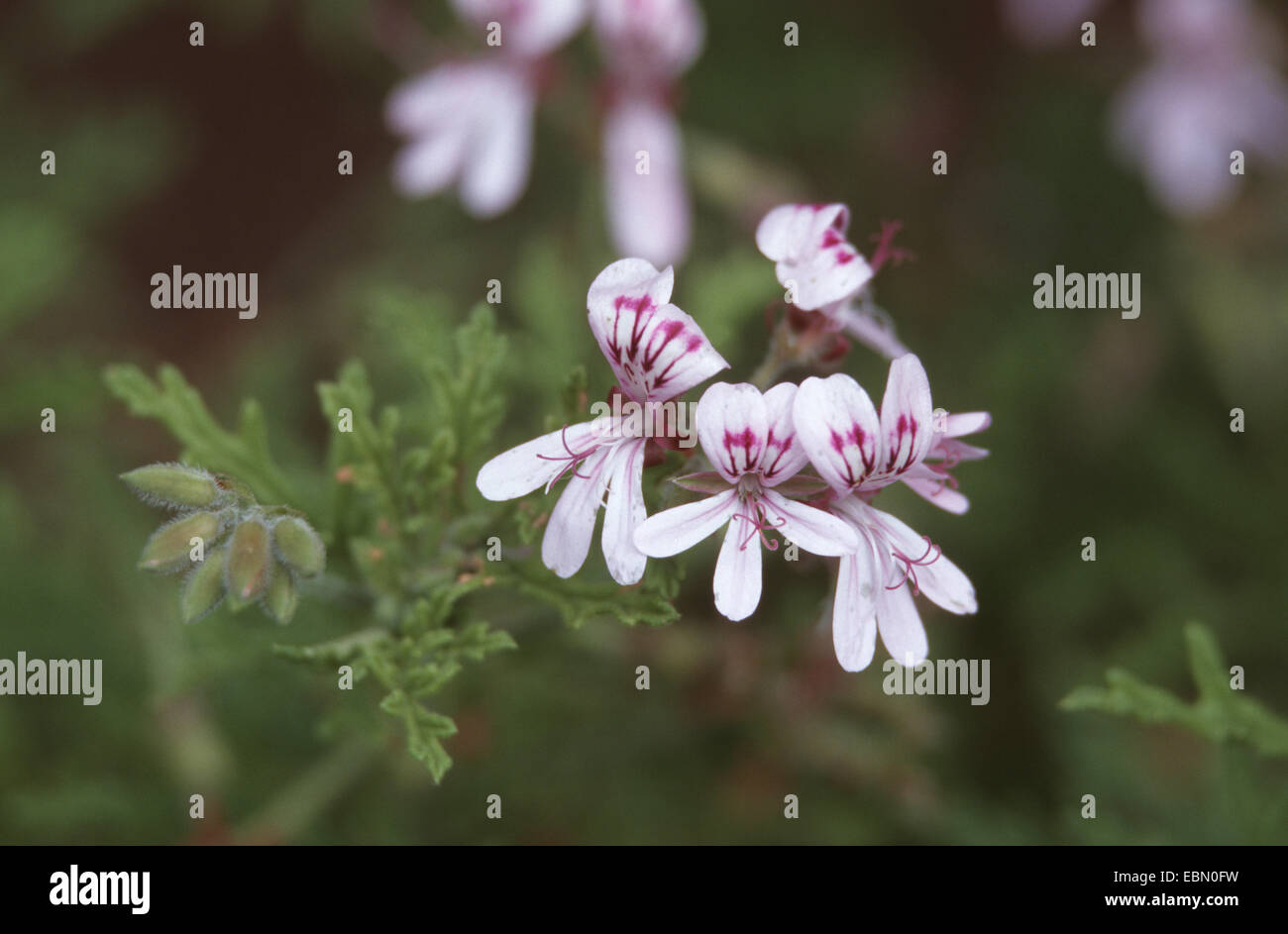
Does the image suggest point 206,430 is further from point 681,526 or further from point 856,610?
point 856,610

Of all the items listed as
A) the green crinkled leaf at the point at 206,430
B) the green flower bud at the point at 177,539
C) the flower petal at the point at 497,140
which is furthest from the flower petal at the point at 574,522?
the flower petal at the point at 497,140

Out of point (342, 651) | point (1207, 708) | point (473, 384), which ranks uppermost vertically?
point (473, 384)

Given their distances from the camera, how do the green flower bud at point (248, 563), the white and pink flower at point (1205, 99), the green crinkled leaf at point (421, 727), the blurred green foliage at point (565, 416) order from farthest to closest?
the white and pink flower at point (1205, 99)
the blurred green foliage at point (565, 416)
the green crinkled leaf at point (421, 727)
the green flower bud at point (248, 563)

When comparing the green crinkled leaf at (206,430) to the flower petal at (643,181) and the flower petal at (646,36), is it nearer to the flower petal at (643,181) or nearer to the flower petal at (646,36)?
the flower petal at (643,181)

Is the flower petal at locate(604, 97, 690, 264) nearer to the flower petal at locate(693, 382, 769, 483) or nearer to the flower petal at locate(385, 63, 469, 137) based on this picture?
the flower petal at locate(385, 63, 469, 137)

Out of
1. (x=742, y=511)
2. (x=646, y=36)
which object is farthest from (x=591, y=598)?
(x=646, y=36)
